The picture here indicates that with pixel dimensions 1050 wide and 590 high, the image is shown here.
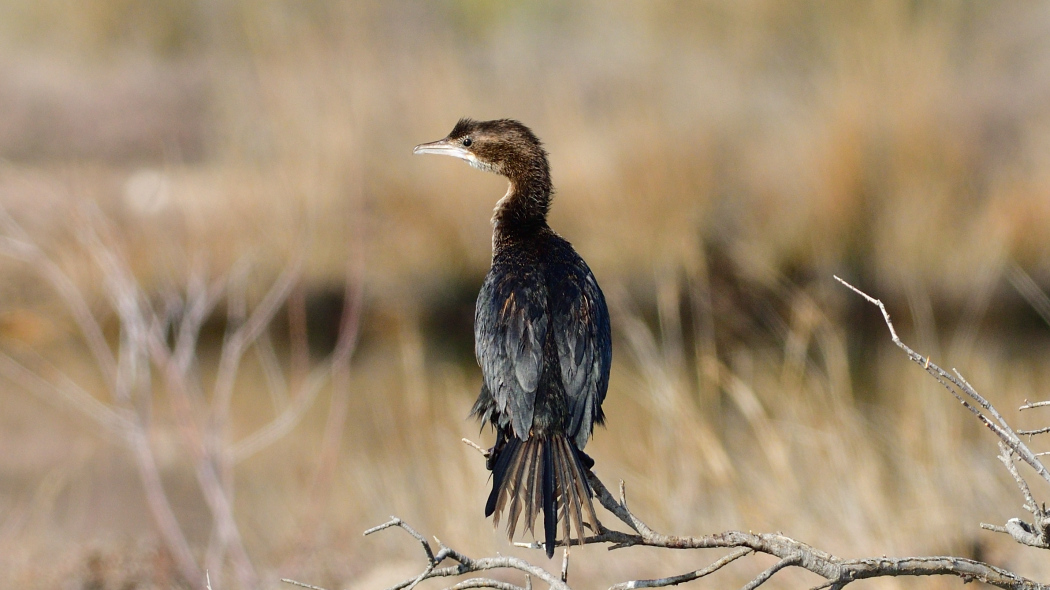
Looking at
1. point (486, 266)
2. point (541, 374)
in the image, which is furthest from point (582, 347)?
point (486, 266)

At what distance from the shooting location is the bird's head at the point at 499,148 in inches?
139

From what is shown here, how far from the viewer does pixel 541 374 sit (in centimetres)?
269

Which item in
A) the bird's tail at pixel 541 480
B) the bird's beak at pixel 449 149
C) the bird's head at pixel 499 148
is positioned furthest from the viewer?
the bird's beak at pixel 449 149

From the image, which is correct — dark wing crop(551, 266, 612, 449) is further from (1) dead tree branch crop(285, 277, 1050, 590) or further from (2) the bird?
(1) dead tree branch crop(285, 277, 1050, 590)

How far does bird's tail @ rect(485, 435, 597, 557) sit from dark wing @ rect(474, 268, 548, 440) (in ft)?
0.19

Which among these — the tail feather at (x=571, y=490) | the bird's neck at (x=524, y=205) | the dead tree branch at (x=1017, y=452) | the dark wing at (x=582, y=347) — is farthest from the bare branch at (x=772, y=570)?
the bird's neck at (x=524, y=205)

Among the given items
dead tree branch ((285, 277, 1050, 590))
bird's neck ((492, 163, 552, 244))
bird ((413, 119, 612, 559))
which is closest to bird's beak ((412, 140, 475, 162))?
bird's neck ((492, 163, 552, 244))

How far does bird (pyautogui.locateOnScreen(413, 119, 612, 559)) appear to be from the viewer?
7.98 feet

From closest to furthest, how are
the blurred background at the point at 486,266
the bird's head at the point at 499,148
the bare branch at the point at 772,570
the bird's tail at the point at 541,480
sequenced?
the bare branch at the point at 772,570 < the bird's tail at the point at 541,480 < the bird's head at the point at 499,148 < the blurred background at the point at 486,266

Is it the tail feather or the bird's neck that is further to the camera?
the bird's neck

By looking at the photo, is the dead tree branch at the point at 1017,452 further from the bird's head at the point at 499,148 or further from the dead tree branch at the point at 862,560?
the bird's head at the point at 499,148

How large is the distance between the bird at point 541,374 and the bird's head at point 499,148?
1.22 ft

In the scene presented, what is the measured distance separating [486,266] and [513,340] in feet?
23.0

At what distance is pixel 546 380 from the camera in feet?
8.78
